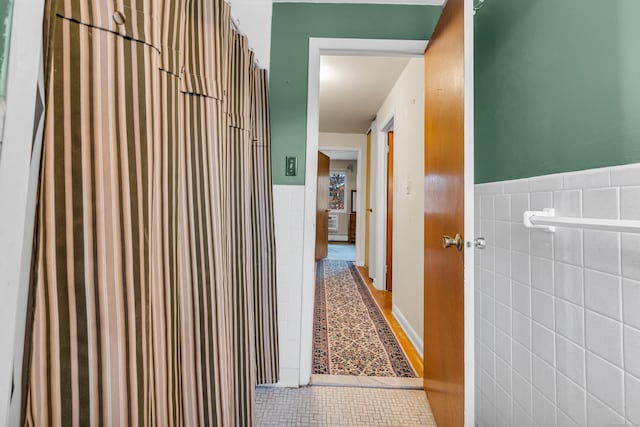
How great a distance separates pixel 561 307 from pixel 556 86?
0.67 meters

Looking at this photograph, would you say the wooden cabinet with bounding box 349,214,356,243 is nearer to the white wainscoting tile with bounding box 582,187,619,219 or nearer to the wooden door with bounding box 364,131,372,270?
the wooden door with bounding box 364,131,372,270

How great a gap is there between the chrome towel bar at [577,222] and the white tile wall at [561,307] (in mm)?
54

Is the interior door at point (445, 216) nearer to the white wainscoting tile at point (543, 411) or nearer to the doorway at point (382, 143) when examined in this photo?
the white wainscoting tile at point (543, 411)

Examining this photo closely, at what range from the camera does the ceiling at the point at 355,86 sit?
2.74m

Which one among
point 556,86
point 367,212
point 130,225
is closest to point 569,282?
point 556,86

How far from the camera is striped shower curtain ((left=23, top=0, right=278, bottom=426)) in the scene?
510mm

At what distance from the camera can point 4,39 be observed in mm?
422

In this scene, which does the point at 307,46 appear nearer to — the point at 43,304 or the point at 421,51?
the point at 421,51

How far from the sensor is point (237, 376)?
107cm

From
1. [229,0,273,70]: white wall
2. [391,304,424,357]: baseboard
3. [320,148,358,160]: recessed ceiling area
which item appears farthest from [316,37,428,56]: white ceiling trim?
[320,148,358,160]: recessed ceiling area

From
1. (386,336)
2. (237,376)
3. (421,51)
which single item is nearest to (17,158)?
(237,376)

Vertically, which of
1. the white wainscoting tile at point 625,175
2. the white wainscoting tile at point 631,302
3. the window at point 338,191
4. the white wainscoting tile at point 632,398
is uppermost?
the window at point 338,191

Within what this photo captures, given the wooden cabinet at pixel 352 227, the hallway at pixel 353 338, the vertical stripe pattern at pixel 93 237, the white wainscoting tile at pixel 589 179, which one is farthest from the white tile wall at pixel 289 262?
the wooden cabinet at pixel 352 227

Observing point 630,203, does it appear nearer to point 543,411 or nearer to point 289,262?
point 543,411
